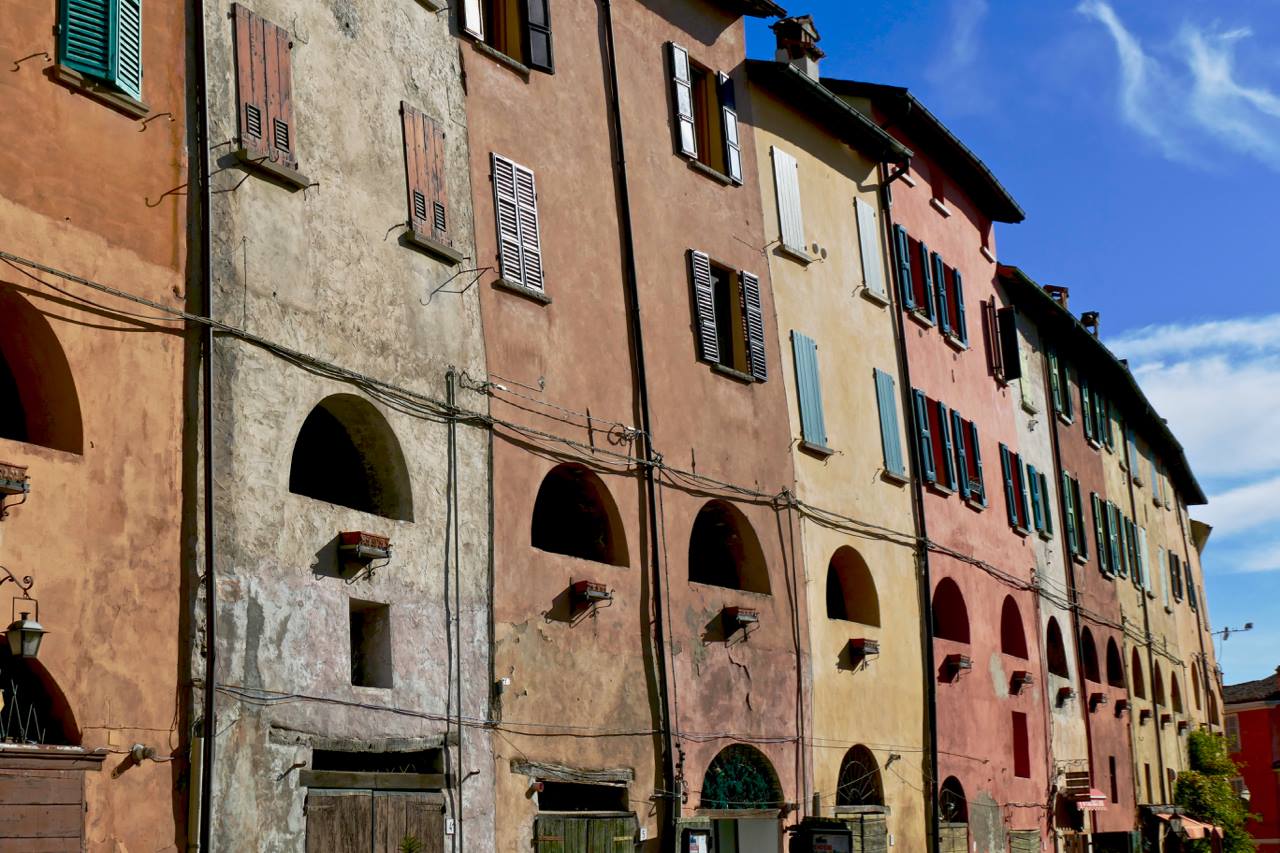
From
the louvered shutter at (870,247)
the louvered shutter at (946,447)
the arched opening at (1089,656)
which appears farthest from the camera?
the arched opening at (1089,656)

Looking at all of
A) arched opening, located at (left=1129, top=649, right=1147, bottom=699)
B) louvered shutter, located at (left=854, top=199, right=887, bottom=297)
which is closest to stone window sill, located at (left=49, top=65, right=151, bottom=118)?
louvered shutter, located at (left=854, top=199, right=887, bottom=297)

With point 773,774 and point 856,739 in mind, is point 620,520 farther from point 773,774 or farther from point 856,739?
point 856,739

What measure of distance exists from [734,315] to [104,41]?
34.8 ft

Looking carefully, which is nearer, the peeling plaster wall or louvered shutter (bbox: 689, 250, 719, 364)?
the peeling plaster wall

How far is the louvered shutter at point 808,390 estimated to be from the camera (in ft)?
76.4

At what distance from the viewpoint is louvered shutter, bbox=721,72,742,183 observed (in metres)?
23.1

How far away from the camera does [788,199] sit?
963 inches

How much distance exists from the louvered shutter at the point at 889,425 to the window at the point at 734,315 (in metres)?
3.79

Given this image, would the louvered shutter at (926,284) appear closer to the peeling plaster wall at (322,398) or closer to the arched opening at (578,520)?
the arched opening at (578,520)

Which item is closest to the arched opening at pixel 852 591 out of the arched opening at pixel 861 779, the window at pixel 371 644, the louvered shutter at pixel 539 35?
the arched opening at pixel 861 779

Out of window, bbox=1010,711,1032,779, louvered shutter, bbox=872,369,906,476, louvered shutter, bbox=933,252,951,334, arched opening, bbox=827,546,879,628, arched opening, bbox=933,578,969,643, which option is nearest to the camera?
arched opening, bbox=827,546,879,628

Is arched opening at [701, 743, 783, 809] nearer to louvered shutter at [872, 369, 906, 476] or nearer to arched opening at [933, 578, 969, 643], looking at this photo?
louvered shutter at [872, 369, 906, 476]

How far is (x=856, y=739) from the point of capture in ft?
76.0

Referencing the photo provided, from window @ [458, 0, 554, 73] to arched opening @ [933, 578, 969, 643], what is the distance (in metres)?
12.2
